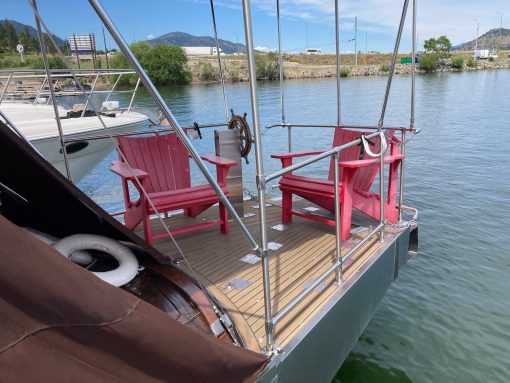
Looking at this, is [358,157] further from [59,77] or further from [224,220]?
[59,77]

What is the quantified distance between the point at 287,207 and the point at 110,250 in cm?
202

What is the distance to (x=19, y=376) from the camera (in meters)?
1.17

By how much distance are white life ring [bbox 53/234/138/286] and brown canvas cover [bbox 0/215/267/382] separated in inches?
44.6

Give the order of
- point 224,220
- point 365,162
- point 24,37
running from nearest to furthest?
point 365,162 → point 224,220 → point 24,37

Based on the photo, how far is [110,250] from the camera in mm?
2803

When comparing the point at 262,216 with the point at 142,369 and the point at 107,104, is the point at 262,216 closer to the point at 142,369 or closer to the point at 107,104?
the point at 142,369

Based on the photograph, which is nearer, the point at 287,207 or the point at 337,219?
the point at 337,219

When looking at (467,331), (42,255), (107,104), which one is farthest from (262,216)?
(107,104)

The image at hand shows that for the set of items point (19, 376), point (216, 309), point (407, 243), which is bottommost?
point (407, 243)

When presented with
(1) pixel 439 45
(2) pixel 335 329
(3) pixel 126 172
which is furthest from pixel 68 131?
(1) pixel 439 45

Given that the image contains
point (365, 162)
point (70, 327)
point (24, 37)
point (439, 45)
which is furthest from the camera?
point (439, 45)

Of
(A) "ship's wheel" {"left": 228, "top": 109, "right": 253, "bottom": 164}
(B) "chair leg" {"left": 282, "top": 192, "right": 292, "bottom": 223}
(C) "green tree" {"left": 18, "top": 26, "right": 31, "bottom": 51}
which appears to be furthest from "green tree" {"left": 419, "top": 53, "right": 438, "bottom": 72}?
(B) "chair leg" {"left": 282, "top": 192, "right": 292, "bottom": 223}

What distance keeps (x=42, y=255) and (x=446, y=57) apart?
304ft

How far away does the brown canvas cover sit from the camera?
3.86 ft
